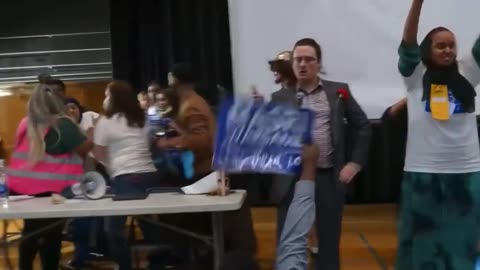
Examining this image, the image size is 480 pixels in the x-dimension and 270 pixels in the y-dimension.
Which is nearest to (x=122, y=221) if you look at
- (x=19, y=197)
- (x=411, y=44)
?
(x=19, y=197)

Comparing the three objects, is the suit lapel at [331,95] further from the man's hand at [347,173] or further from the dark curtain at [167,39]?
the dark curtain at [167,39]

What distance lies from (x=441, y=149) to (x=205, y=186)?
0.94m

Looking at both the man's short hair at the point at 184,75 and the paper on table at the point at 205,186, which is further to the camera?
the man's short hair at the point at 184,75

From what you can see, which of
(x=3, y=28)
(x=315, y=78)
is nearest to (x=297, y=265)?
(x=315, y=78)

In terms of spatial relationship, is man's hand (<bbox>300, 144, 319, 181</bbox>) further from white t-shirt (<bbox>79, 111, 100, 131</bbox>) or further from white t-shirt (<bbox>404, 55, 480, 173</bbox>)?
white t-shirt (<bbox>79, 111, 100, 131</bbox>)

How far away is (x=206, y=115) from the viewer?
3.10 meters

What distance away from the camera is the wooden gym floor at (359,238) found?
154 inches

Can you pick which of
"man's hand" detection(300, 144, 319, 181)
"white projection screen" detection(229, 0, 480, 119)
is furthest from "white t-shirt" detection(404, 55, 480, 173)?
"white projection screen" detection(229, 0, 480, 119)

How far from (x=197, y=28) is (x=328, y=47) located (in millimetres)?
1218

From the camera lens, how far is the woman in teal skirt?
8.57 ft

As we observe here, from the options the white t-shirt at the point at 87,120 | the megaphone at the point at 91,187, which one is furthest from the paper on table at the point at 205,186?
the white t-shirt at the point at 87,120

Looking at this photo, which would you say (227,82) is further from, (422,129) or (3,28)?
(3,28)

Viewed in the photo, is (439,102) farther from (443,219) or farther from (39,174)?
(39,174)

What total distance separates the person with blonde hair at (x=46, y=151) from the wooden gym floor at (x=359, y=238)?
1095 mm
